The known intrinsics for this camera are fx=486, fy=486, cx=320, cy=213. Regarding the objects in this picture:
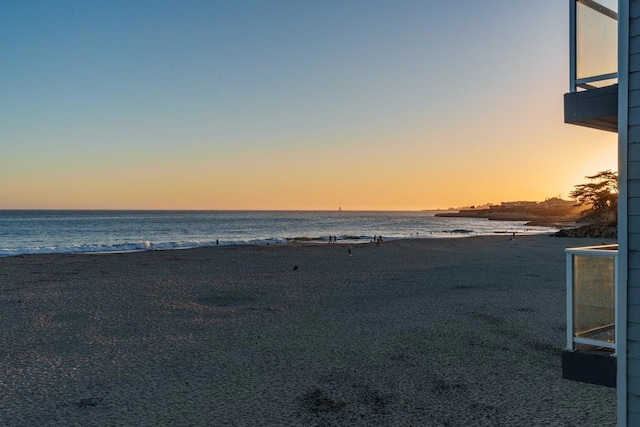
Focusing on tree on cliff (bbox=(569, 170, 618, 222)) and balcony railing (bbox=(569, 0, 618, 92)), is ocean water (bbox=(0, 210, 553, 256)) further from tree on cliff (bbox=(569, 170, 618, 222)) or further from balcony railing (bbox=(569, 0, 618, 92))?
balcony railing (bbox=(569, 0, 618, 92))

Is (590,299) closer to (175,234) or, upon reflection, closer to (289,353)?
(289,353)

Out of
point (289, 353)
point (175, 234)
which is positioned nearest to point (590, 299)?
point (289, 353)

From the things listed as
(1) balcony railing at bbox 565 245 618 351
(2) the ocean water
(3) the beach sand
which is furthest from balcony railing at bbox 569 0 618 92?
(2) the ocean water

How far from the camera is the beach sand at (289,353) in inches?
262

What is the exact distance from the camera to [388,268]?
74.9 feet


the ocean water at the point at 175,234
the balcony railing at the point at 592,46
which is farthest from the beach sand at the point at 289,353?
the ocean water at the point at 175,234

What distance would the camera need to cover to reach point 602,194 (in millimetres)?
60812

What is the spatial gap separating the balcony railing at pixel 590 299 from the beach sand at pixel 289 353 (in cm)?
176

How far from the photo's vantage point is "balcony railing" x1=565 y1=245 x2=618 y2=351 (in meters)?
5.05

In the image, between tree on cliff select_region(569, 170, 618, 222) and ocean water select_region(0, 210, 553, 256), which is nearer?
ocean water select_region(0, 210, 553, 256)

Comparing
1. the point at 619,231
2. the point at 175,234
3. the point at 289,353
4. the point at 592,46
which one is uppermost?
the point at 592,46

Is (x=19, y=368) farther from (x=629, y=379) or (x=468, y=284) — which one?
(x=468, y=284)

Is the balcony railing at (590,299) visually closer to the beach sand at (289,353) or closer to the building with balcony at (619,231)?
the building with balcony at (619,231)

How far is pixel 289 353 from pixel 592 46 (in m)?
6.94
